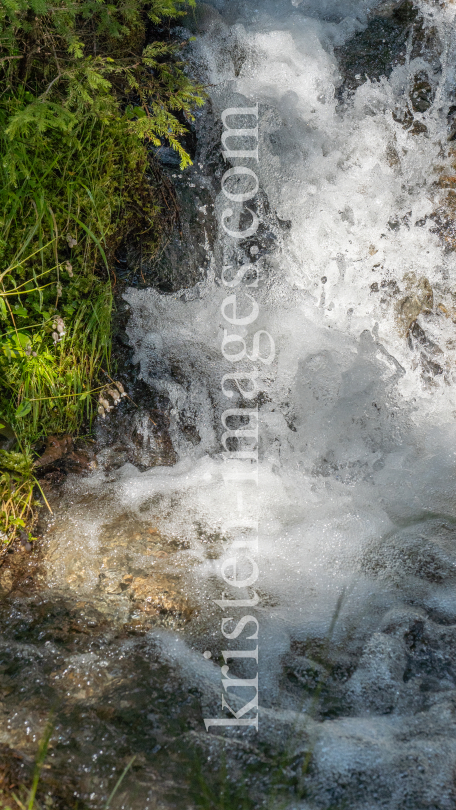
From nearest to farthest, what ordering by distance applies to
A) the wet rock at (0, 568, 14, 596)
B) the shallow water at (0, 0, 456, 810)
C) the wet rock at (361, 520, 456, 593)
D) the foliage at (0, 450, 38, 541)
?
the shallow water at (0, 0, 456, 810) < the wet rock at (0, 568, 14, 596) < the foliage at (0, 450, 38, 541) < the wet rock at (361, 520, 456, 593)

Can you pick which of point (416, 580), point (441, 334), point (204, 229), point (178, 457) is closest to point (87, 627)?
point (178, 457)

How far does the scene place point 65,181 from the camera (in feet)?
10.1

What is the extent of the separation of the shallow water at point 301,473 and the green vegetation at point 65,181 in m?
0.43

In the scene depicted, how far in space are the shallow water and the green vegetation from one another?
0.43m

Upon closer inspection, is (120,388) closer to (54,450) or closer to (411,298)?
(54,450)

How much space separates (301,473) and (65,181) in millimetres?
2387

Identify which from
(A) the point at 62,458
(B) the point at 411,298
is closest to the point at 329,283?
(B) the point at 411,298

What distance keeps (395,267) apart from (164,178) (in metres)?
1.81

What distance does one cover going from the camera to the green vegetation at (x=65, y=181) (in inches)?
110

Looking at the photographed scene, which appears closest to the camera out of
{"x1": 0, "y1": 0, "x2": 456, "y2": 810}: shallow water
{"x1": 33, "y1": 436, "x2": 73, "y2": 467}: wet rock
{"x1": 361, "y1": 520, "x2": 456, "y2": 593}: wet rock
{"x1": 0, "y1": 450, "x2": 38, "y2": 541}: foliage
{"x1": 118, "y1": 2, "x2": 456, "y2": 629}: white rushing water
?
{"x1": 0, "y1": 0, "x2": 456, "y2": 810}: shallow water

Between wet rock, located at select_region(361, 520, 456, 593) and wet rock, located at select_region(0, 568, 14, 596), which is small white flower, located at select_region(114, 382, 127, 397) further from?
wet rock, located at select_region(361, 520, 456, 593)

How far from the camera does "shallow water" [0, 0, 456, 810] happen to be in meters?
2.22

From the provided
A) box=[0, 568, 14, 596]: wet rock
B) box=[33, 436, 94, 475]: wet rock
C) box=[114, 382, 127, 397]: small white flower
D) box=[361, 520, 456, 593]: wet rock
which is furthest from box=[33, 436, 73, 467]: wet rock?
box=[361, 520, 456, 593]: wet rock

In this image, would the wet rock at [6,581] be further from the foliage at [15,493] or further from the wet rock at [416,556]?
the wet rock at [416,556]
